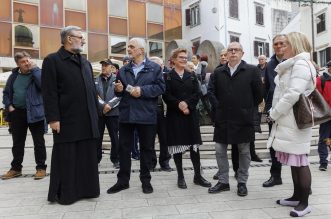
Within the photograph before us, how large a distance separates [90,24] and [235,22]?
461 inches

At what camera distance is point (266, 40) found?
30.9 metres

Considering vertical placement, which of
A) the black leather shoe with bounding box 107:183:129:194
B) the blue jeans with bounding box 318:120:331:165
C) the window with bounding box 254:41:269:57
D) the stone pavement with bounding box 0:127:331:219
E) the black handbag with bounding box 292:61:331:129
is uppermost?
the window with bounding box 254:41:269:57

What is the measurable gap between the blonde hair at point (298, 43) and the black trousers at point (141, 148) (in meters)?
2.11

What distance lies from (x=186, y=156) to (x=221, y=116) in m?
3.14

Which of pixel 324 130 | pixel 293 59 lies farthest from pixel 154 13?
pixel 293 59

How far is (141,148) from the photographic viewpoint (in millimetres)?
5039

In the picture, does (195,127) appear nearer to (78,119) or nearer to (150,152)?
(150,152)

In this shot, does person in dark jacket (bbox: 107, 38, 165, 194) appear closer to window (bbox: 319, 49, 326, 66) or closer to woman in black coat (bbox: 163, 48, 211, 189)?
woman in black coat (bbox: 163, 48, 211, 189)

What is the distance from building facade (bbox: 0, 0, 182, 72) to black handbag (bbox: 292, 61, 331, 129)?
755 inches

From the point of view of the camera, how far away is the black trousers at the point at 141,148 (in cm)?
500

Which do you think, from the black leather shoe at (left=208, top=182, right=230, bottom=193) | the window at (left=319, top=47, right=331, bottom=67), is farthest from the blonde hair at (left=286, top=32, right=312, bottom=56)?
the window at (left=319, top=47, right=331, bottom=67)

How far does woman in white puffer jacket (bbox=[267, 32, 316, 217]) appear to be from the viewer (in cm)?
379

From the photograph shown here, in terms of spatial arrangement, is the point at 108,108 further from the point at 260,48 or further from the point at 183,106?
the point at 260,48

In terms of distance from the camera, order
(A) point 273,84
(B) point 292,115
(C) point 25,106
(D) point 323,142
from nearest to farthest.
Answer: (B) point 292,115 → (A) point 273,84 → (C) point 25,106 → (D) point 323,142
